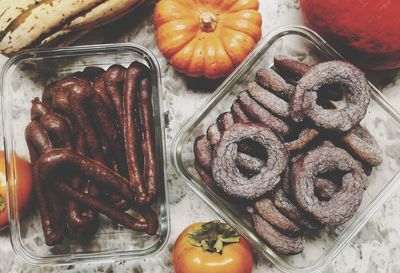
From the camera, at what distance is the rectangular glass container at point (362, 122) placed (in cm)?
111

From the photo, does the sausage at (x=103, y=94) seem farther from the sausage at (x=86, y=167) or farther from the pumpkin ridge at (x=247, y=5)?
the pumpkin ridge at (x=247, y=5)

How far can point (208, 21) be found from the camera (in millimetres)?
1135

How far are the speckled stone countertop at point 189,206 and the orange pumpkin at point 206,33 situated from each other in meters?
0.06

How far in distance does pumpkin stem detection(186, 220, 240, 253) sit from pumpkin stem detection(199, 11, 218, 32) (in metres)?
0.38

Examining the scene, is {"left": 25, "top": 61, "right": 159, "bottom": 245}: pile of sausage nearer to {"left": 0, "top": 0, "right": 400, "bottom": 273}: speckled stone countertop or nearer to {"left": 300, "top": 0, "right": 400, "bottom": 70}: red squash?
{"left": 0, "top": 0, "right": 400, "bottom": 273}: speckled stone countertop

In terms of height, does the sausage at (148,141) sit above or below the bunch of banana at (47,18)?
below

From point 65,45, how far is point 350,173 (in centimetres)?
59

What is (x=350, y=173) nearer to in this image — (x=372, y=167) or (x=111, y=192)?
(x=372, y=167)

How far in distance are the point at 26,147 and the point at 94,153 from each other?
16 cm

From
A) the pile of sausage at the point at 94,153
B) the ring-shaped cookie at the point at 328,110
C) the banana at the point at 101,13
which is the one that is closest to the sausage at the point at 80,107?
the pile of sausage at the point at 94,153

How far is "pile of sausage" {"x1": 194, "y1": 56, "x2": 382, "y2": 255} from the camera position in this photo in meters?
1.05

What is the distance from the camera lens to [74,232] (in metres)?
1.10

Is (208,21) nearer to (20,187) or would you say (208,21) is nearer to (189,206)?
(189,206)

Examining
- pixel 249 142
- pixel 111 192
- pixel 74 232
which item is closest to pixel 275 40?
pixel 249 142
